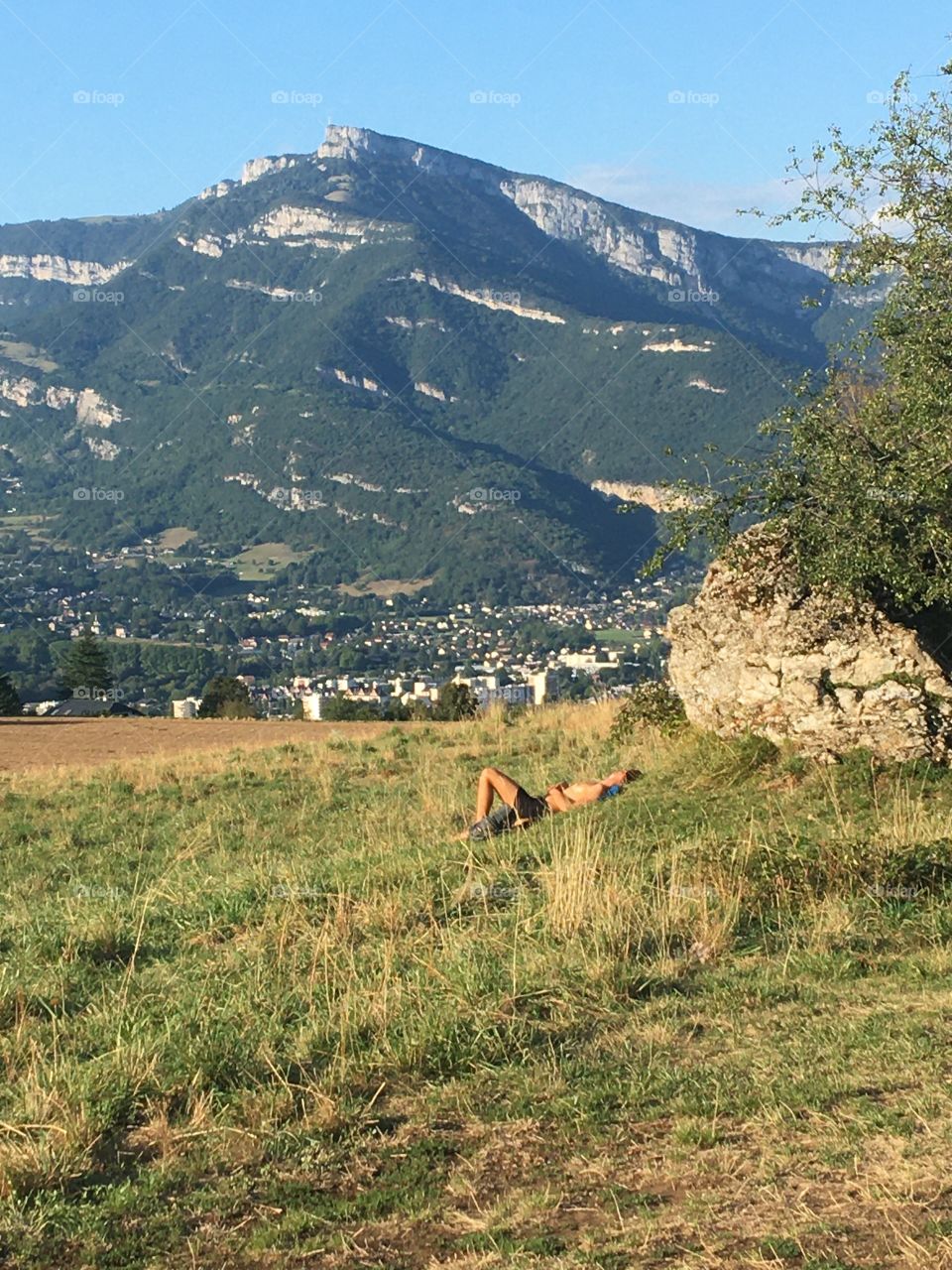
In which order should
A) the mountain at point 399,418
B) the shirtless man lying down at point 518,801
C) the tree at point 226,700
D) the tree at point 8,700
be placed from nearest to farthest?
1. the shirtless man lying down at point 518,801
2. the tree at point 8,700
3. the tree at point 226,700
4. the mountain at point 399,418

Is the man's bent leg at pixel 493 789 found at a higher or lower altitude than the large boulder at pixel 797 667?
lower

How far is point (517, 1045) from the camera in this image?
644 cm

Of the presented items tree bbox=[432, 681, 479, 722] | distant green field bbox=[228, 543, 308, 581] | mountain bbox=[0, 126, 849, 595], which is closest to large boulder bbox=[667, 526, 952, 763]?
tree bbox=[432, 681, 479, 722]

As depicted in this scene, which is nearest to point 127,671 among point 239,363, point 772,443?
point 772,443

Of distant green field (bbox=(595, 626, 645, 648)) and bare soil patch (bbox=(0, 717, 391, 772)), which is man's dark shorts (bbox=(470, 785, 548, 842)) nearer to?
bare soil patch (bbox=(0, 717, 391, 772))

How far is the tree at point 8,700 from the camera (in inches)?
1400

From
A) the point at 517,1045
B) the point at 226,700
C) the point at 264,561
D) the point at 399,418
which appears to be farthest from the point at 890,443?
the point at 399,418

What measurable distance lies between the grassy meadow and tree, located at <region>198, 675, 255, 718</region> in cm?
2374

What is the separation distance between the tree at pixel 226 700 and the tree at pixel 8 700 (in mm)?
4659

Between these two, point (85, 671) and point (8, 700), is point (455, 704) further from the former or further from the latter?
point (85, 671)

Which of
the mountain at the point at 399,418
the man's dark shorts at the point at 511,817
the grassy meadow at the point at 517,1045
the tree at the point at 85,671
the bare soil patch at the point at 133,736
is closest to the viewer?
the grassy meadow at the point at 517,1045

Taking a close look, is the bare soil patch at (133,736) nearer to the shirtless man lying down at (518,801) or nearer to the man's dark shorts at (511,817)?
the shirtless man lying down at (518,801)

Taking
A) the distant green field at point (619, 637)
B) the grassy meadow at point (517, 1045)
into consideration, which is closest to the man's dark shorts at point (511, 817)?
the grassy meadow at point (517, 1045)

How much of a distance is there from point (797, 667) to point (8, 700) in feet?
90.4
